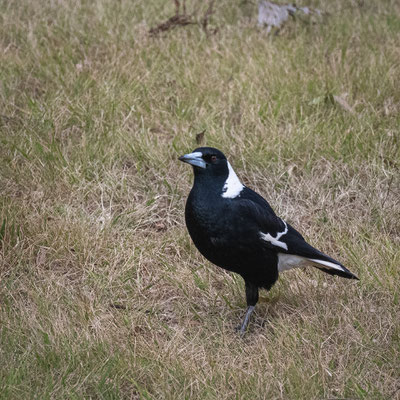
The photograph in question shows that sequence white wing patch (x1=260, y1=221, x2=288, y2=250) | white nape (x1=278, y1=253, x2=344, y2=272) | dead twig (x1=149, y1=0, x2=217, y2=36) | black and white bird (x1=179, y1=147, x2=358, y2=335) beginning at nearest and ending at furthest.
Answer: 1. black and white bird (x1=179, y1=147, x2=358, y2=335)
2. white wing patch (x1=260, y1=221, x2=288, y2=250)
3. white nape (x1=278, y1=253, x2=344, y2=272)
4. dead twig (x1=149, y1=0, x2=217, y2=36)

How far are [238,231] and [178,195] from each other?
1197 millimetres

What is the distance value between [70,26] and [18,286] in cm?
281

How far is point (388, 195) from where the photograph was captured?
4.37m

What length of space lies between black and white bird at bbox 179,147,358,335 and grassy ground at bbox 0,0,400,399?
0.20 m

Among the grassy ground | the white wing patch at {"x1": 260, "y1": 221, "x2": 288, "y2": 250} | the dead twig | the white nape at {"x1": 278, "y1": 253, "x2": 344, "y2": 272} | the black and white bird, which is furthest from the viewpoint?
the dead twig

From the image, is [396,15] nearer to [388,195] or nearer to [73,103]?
[388,195]

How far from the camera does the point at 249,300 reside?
11.7 ft

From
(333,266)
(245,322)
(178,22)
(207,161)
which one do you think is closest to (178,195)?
(207,161)

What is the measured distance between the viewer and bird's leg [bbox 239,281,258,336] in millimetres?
3516

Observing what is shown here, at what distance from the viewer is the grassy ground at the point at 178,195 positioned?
3.04m

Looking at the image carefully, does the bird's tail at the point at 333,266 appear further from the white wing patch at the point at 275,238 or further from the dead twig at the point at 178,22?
the dead twig at the point at 178,22

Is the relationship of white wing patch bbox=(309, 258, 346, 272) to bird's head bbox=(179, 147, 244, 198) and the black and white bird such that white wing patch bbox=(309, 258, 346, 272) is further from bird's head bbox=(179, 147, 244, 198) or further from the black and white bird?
bird's head bbox=(179, 147, 244, 198)

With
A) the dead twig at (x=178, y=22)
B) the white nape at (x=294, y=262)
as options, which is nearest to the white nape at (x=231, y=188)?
the white nape at (x=294, y=262)

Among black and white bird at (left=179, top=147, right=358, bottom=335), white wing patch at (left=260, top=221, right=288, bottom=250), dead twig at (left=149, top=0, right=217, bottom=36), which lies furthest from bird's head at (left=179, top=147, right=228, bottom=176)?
dead twig at (left=149, top=0, right=217, bottom=36)
